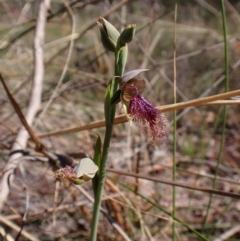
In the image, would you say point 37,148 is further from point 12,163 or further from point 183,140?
point 183,140

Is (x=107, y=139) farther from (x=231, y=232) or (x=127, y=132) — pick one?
(x=127, y=132)

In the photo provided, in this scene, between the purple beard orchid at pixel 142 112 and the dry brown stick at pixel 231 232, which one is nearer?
the purple beard orchid at pixel 142 112

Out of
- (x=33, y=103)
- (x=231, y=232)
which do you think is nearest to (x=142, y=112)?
(x=33, y=103)

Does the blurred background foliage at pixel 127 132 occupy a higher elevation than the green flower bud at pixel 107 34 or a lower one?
higher

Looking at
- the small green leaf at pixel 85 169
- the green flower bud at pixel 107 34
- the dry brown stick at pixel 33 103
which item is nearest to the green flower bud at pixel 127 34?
the green flower bud at pixel 107 34

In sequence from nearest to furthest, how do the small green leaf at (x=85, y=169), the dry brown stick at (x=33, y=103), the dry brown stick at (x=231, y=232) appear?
the small green leaf at (x=85, y=169) < the dry brown stick at (x=33, y=103) < the dry brown stick at (x=231, y=232)

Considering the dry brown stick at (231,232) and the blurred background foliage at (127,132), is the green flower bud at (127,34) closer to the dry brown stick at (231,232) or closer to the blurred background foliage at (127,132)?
the blurred background foliage at (127,132)
